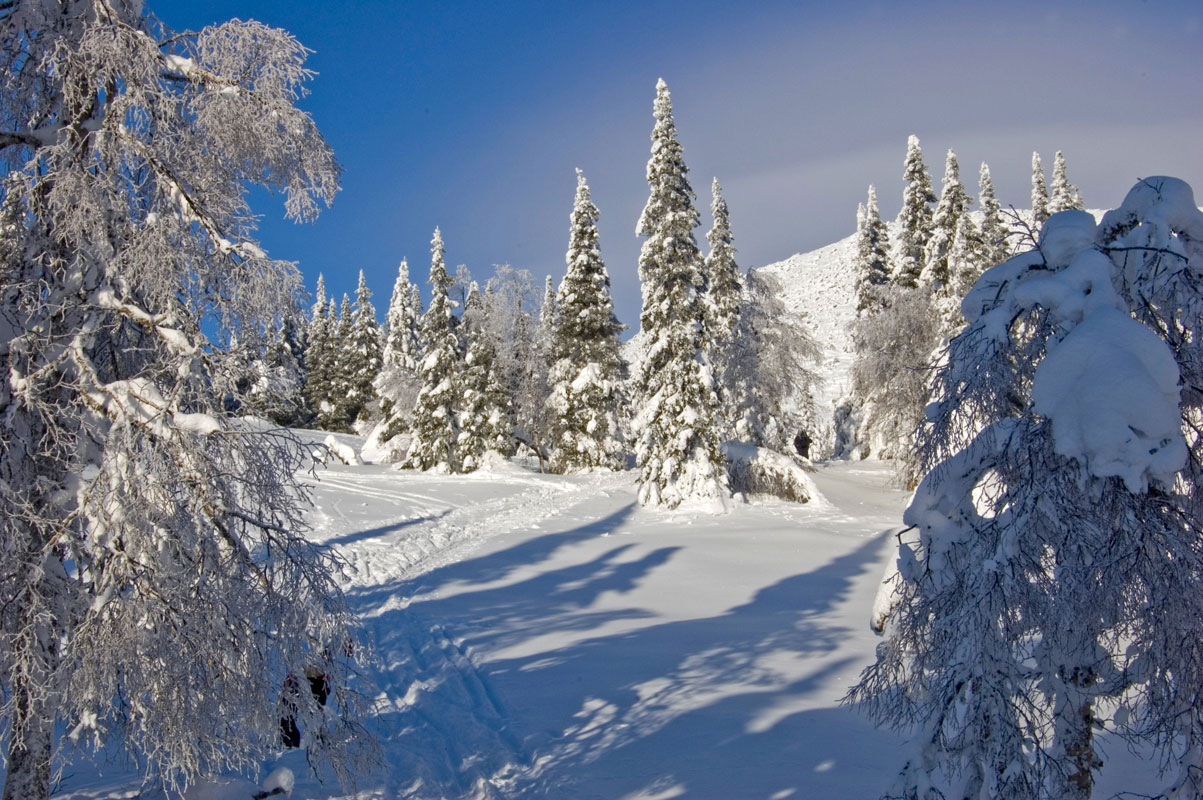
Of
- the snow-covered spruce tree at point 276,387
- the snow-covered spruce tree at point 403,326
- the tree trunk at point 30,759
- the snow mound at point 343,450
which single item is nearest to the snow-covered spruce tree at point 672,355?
the snow mound at point 343,450

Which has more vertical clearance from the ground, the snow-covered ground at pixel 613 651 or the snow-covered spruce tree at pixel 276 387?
the snow-covered spruce tree at pixel 276 387

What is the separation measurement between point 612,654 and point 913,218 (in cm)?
3043

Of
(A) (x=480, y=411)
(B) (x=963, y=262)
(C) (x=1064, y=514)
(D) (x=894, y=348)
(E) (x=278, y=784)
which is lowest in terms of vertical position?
(E) (x=278, y=784)

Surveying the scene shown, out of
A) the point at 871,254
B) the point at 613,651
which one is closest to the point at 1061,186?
the point at 871,254

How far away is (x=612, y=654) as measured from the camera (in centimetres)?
1090

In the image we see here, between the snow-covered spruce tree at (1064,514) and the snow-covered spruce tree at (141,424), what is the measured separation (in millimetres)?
4026

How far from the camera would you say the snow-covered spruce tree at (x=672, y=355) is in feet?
76.5

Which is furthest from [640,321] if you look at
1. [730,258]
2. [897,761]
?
[897,761]

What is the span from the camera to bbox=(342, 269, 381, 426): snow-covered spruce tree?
53156mm

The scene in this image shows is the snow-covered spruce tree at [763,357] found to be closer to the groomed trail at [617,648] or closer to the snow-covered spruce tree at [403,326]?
the groomed trail at [617,648]

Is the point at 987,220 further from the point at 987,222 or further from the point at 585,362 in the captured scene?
the point at 585,362

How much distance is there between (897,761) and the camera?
23.9 ft

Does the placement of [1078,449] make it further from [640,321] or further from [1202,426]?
[640,321]

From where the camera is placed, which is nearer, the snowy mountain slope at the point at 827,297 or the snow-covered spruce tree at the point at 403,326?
the snow-covered spruce tree at the point at 403,326
